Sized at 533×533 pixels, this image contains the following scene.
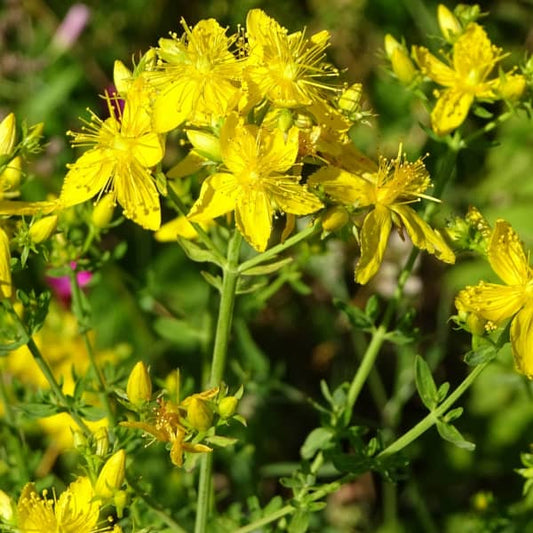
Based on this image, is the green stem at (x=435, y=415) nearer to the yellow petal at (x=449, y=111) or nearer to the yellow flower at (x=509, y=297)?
the yellow flower at (x=509, y=297)

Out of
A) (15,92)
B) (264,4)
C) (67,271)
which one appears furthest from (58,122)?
(67,271)

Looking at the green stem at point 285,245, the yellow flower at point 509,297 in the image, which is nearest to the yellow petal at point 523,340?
the yellow flower at point 509,297

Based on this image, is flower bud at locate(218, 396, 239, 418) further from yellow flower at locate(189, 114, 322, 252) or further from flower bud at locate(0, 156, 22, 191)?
flower bud at locate(0, 156, 22, 191)

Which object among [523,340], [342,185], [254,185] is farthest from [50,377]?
[523,340]

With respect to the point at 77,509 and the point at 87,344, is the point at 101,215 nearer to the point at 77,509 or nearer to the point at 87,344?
the point at 87,344

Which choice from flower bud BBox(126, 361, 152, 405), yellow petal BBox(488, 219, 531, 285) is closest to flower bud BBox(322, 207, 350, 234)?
yellow petal BBox(488, 219, 531, 285)
